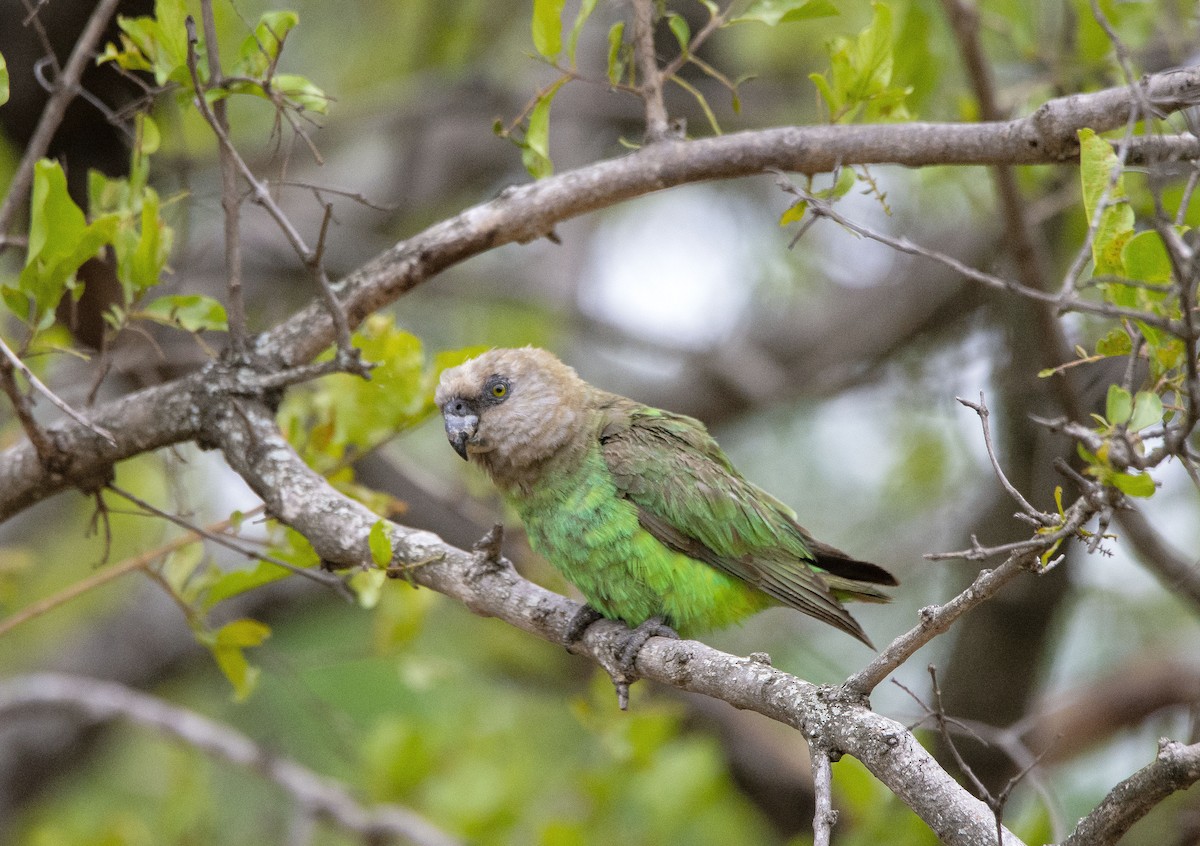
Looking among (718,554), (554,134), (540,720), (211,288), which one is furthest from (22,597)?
(718,554)

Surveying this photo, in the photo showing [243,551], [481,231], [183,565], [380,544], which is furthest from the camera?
[183,565]

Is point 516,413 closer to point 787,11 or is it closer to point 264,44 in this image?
point 264,44

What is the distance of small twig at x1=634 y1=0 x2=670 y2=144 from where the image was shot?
3.12 meters

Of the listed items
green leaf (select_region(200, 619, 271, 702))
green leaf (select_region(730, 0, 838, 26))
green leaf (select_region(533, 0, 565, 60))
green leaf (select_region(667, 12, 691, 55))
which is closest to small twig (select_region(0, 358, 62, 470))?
green leaf (select_region(200, 619, 271, 702))

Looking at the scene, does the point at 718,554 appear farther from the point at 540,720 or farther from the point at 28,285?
the point at 540,720

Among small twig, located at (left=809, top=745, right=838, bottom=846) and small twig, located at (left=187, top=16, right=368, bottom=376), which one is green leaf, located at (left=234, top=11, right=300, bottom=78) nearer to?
small twig, located at (left=187, top=16, right=368, bottom=376)

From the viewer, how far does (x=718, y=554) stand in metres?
3.76

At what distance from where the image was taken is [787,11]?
297 centimetres

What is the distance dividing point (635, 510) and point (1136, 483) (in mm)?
2061

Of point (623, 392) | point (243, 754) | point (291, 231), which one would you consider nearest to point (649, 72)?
point (291, 231)

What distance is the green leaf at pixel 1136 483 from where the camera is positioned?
1.76 metres

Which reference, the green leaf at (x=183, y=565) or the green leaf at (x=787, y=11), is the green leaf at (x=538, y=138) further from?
the green leaf at (x=183, y=565)

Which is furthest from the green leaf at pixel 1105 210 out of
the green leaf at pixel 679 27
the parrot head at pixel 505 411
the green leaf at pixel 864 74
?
the parrot head at pixel 505 411

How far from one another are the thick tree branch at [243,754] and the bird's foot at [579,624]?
148 centimetres
